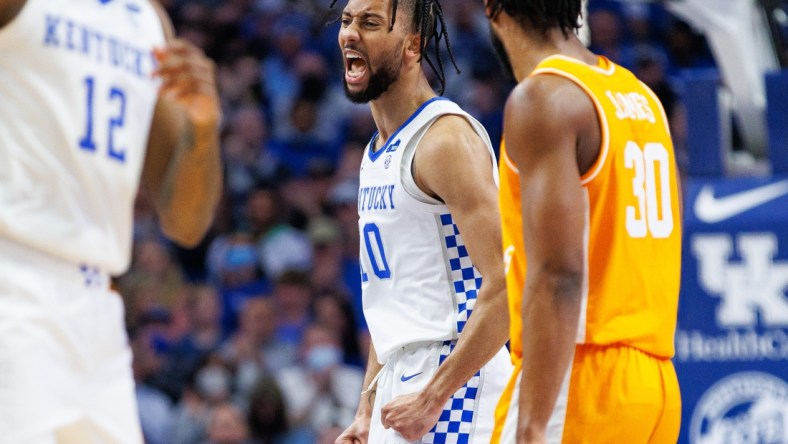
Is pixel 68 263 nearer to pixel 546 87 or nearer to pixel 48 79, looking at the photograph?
pixel 48 79

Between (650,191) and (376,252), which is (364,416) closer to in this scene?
(376,252)

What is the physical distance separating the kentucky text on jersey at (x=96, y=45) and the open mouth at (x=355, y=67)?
0.96 metres

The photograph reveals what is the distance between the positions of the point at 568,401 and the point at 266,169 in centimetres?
918

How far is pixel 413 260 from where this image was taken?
4.05 m

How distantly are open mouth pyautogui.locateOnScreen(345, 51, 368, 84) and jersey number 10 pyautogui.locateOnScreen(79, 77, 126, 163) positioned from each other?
1.09m

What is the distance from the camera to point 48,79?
3.21 meters

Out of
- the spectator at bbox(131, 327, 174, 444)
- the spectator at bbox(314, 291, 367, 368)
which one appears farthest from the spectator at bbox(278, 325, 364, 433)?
the spectator at bbox(131, 327, 174, 444)

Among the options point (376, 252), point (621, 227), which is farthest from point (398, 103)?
point (621, 227)

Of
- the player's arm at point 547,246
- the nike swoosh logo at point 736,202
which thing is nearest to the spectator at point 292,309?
the nike swoosh logo at point 736,202

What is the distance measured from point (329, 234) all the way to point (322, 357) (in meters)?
1.70

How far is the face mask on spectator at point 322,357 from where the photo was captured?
31.3ft

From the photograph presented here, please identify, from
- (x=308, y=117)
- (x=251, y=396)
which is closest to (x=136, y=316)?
(x=251, y=396)

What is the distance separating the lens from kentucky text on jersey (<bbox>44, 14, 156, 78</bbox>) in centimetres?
322

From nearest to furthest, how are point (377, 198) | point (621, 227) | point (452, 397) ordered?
1. point (621, 227)
2. point (452, 397)
3. point (377, 198)
